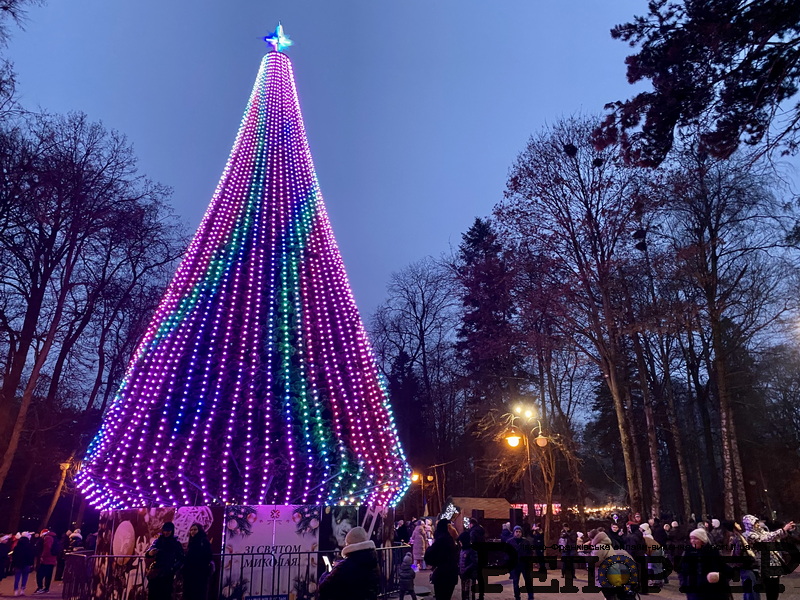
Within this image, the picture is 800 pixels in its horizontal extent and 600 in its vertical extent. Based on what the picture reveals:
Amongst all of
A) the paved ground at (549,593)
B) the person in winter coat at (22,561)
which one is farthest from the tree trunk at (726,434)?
the person in winter coat at (22,561)

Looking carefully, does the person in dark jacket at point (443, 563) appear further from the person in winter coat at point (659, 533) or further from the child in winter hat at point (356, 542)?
the person in winter coat at point (659, 533)

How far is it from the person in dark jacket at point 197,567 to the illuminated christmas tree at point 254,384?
2.43 metres

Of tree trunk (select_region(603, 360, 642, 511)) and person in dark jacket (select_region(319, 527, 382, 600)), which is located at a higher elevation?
tree trunk (select_region(603, 360, 642, 511))

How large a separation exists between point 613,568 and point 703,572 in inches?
43.4

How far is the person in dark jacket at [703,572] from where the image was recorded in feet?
19.6

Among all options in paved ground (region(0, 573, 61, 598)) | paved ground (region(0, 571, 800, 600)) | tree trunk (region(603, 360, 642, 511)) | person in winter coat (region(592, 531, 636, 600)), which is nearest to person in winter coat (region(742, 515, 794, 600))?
paved ground (region(0, 571, 800, 600))

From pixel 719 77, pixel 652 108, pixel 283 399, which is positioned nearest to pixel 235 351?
pixel 283 399

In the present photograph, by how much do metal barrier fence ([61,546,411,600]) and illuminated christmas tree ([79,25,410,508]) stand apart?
1382 millimetres

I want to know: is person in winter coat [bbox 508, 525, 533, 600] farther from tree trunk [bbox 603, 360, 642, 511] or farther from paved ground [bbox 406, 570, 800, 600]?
tree trunk [bbox 603, 360, 642, 511]

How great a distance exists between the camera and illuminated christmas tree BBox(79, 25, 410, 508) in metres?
11.6

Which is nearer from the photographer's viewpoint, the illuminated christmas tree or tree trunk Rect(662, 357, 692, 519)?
the illuminated christmas tree

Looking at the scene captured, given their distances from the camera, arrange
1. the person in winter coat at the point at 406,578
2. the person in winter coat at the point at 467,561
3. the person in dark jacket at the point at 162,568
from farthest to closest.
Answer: the person in winter coat at the point at 406,578 → the person in winter coat at the point at 467,561 → the person in dark jacket at the point at 162,568

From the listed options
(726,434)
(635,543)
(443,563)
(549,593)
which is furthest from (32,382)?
(726,434)

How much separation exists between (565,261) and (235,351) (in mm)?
12142
